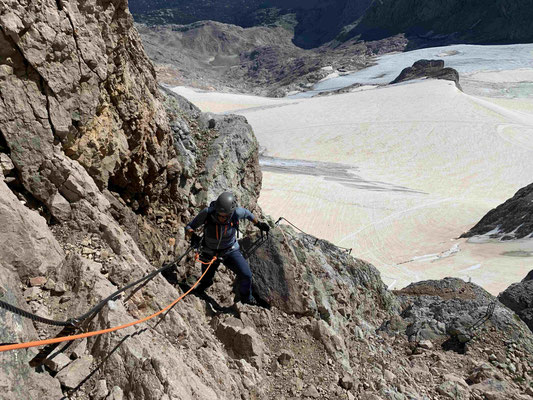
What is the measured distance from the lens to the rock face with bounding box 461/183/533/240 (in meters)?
16.1

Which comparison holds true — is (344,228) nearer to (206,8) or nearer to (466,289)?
(466,289)

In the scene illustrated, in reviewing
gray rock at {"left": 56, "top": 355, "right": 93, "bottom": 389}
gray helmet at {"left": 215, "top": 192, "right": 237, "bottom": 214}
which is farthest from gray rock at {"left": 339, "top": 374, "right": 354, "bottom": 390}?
gray rock at {"left": 56, "top": 355, "right": 93, "bottom": 389}

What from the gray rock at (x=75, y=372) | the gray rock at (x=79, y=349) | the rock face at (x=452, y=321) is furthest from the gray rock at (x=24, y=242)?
the rock face at (x=452, y=321)

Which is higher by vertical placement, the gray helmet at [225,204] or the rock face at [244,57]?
the rock face at [244,57]

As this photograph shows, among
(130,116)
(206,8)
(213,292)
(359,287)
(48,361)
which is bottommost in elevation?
(359,287)

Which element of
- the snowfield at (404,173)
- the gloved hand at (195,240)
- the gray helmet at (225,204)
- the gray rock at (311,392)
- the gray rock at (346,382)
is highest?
the gray helmet at (225,204)

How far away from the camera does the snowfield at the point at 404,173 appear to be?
611 inches

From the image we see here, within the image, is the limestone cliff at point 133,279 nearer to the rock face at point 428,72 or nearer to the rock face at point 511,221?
the rock face at point 511,221

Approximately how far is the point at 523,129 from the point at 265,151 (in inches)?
916

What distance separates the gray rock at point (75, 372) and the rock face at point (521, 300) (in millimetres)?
8963

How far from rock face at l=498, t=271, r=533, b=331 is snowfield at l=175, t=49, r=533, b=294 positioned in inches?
128

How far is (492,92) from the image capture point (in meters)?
62.2

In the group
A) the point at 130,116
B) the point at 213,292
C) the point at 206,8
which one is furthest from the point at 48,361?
the point at 206,8

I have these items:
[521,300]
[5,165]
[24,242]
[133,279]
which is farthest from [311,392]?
[521,300]
